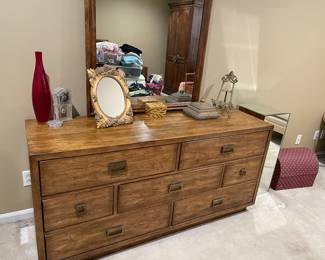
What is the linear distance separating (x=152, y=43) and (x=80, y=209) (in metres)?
1.13

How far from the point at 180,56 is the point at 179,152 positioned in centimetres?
74

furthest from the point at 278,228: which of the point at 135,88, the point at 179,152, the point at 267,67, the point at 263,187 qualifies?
the point at 135,88

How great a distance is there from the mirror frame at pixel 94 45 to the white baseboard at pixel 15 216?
34.1 inches

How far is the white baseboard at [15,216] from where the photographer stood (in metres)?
1.76

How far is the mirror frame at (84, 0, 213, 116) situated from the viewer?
1.46m

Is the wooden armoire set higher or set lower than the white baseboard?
higher

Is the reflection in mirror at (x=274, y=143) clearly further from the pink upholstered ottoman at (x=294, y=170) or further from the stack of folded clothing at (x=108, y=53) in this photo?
the stack of folded clothing at (x=108, y=53)

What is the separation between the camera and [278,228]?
1.97m

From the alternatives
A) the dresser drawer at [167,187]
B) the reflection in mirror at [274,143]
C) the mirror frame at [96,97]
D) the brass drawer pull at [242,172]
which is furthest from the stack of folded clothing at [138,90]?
the reflection in mirror at [274,143]

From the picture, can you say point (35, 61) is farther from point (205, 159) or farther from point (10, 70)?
point (205, 159)

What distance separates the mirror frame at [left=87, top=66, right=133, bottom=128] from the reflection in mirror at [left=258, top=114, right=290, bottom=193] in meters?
1.15

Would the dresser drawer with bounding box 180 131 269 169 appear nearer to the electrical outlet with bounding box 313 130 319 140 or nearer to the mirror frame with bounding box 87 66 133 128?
the mirror frame with bounding box 87 66 133 128

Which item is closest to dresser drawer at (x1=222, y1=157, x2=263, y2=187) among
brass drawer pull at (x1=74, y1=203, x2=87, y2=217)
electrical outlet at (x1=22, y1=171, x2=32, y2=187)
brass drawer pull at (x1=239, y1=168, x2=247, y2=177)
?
brass drawer pull at (x1=239, y1=168, x2=247, y2=177)

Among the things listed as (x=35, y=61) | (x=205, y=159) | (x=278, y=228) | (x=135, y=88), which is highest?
(x=35, y=61)
